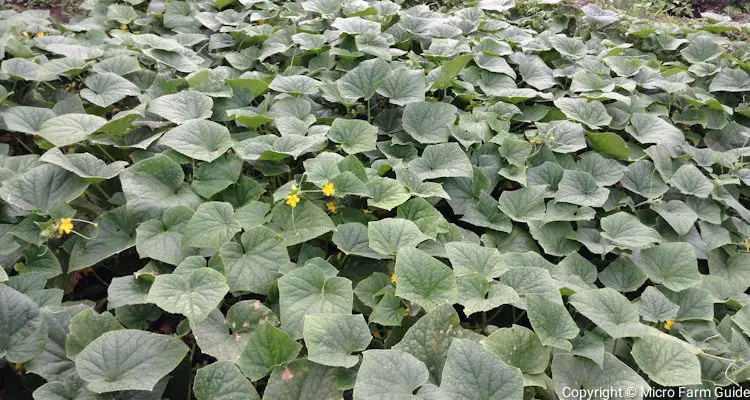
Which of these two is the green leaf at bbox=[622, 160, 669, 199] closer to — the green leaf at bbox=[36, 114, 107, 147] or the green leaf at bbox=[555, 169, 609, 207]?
the green leaf at bbox=[555, 169, 609, 207]

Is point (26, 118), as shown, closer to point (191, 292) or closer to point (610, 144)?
point (191, 292)

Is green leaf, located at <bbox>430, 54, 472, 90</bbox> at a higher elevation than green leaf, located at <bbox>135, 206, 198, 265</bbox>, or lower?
higher

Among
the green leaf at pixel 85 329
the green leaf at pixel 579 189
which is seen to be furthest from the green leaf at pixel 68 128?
the green leaf at pixel 579 189

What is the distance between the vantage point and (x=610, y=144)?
337 cm

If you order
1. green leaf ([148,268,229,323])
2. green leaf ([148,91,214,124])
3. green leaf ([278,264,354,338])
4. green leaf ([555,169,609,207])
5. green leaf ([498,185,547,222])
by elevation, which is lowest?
green leaf ([498,185,547,222])

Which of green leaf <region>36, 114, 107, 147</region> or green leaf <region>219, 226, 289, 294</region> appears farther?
green leaf <region>36, 114, 107, 147</region>

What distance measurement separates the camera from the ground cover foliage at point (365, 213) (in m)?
2.04

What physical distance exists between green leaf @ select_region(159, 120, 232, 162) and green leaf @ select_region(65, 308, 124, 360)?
1.00 m

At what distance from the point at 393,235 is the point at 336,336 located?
623 millimetres

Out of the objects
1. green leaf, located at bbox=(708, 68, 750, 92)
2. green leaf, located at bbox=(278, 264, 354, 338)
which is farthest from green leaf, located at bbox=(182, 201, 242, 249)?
green leaf, located at bbox=(708, 68, 750, 92)

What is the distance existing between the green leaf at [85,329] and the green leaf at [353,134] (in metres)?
1.54

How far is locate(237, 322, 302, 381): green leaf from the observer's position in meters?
2.01

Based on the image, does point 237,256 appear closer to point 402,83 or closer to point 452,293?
point 452,293

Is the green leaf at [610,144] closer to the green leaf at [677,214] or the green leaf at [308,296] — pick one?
the green leaf at [677,214]
